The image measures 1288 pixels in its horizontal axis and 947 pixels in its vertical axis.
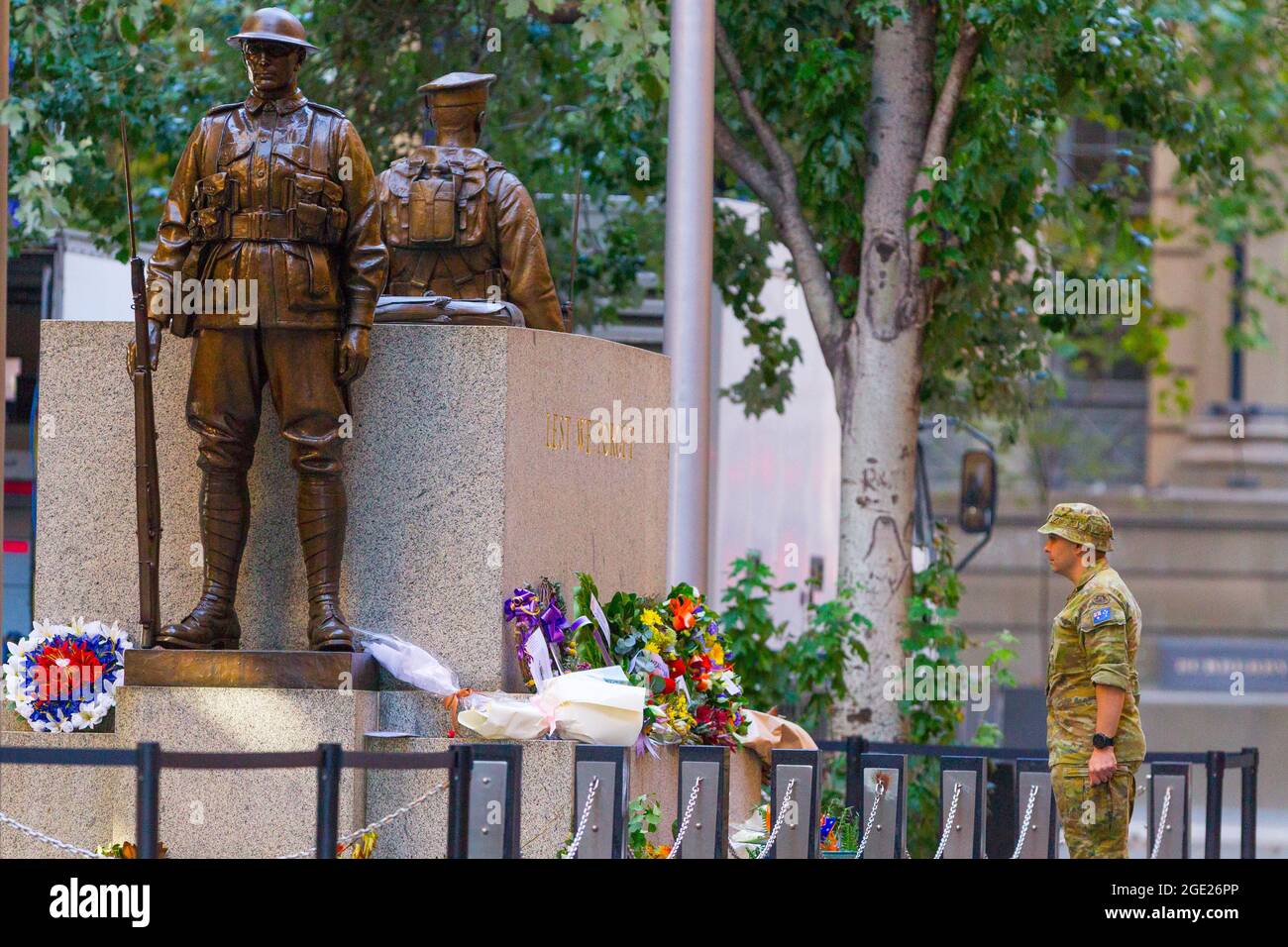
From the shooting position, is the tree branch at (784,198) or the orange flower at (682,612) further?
the tree branch at (784,198)

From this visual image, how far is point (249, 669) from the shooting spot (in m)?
9.00

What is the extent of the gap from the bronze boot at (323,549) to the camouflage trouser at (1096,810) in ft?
9.67

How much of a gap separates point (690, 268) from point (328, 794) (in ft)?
19.4

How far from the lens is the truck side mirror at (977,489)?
16.3 meters

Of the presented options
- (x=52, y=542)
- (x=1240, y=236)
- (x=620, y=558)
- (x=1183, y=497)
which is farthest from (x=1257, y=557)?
(x=52, y=542)

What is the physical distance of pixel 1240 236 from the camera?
22.9m

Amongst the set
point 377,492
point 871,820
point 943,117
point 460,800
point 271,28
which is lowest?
point 871,820

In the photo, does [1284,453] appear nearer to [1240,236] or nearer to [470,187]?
[1240,236]

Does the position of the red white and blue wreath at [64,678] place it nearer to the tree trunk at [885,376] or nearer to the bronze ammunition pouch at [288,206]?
the bronze ammunition pouch at [288,206]

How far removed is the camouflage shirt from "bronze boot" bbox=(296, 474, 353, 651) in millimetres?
2872

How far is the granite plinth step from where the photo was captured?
8977 mm

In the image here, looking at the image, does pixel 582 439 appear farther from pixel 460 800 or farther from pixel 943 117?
pixel 943 117
